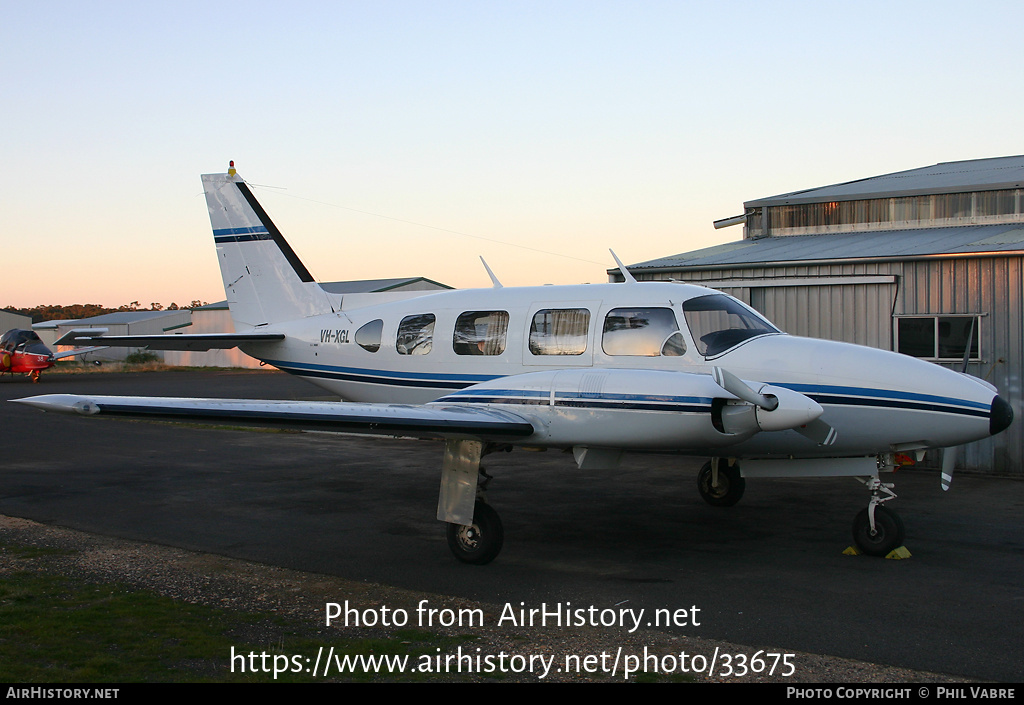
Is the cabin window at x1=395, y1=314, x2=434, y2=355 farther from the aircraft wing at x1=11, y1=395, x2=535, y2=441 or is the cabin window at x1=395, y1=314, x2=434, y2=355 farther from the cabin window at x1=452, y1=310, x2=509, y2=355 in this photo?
the aircraft wing at x1=11, y1=395, x2=535, y2=441

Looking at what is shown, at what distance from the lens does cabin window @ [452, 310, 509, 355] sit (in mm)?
9000

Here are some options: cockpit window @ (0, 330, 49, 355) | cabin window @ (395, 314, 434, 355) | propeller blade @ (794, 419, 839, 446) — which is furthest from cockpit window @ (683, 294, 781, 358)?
cockpit window @ (0, 330, 49, 355)

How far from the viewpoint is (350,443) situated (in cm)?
1669

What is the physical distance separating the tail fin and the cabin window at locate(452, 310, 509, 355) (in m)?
3.57

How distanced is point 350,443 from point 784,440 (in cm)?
1076

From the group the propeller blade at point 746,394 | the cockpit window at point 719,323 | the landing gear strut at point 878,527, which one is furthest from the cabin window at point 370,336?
the landing gear strut at point 878,527

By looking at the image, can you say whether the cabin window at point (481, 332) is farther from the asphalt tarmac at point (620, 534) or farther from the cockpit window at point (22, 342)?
the cockpit window at point (22, 342)

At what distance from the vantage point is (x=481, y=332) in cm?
916

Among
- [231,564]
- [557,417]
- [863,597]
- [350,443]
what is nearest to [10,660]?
[231,564]

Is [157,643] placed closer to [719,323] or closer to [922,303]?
[719,323]

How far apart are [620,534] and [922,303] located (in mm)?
7282

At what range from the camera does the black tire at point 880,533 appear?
7406 mm

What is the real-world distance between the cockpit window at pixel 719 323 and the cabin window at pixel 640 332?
7.4 inches
